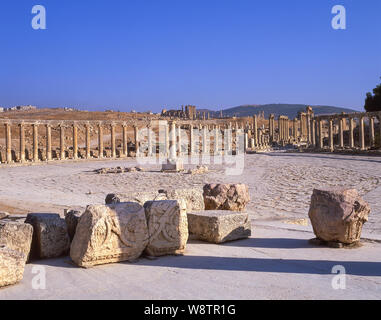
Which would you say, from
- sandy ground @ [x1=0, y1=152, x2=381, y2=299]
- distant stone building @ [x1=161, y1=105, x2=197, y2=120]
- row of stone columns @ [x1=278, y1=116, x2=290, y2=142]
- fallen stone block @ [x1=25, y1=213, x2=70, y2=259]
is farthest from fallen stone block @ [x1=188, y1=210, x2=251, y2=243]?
distant stone building @ [x1=161, y1=105, x2=197, y2=120]

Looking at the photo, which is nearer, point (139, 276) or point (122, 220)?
point (139, 276)

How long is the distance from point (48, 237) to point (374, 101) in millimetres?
48613

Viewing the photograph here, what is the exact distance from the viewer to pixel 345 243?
6.30 meters


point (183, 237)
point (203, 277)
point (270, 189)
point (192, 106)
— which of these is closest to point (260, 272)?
point (203, 277)

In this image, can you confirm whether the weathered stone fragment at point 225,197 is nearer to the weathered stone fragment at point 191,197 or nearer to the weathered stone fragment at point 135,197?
the weathered stone fragment at point 191,197

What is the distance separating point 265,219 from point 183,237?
3.86 m

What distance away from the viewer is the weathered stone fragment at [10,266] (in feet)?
15.1

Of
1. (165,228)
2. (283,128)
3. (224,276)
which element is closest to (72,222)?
(165,228)

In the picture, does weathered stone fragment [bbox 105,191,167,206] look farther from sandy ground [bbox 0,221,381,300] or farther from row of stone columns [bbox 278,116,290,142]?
row of stone columns [bbox 278,116,290,142]

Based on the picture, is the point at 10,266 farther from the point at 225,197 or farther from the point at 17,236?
the point at 225,197

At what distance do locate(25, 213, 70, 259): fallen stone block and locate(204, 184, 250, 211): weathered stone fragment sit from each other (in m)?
3.30

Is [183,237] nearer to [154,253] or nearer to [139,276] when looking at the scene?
[154,253]

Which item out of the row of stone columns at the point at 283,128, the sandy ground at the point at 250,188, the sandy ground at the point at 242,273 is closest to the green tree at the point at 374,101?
the row of stone columns at the point at 283,128

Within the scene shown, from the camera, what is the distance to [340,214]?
20.0 feet
